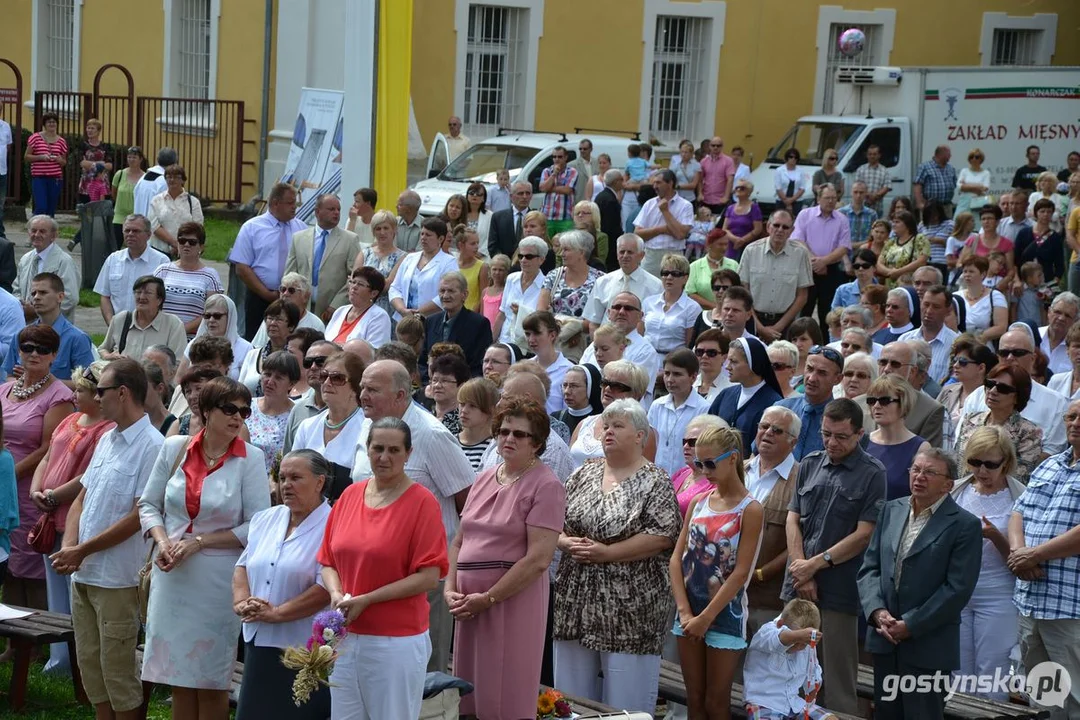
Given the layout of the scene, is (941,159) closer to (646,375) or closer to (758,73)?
(758,73)

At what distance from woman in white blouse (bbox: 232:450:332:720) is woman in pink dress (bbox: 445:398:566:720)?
2.28ft

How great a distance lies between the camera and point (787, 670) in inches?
275

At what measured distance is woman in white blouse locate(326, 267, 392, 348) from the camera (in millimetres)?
10984

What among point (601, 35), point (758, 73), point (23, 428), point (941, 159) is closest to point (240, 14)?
point (601, 35)

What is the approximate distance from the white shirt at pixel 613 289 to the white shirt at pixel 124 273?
3.48 meters

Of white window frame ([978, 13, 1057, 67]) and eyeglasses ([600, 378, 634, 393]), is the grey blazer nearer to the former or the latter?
eyeglasses ([600, 378, 634, 393])

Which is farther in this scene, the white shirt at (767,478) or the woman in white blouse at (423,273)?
the woman in white blouse at (423,273)

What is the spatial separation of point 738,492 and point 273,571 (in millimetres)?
2190

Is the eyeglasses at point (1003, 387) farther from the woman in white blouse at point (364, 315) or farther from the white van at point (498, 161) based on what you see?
the white van at point (498, 161)

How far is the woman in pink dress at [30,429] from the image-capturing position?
863 cm

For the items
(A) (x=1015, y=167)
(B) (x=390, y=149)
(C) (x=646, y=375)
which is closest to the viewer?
(C) (x=646, y=375)

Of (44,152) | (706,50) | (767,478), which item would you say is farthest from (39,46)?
(767,478)

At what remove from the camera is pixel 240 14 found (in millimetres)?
26688

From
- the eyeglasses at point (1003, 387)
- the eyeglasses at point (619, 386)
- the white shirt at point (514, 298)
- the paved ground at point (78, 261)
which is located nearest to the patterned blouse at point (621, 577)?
the eyeglasses at point (619, 386)
